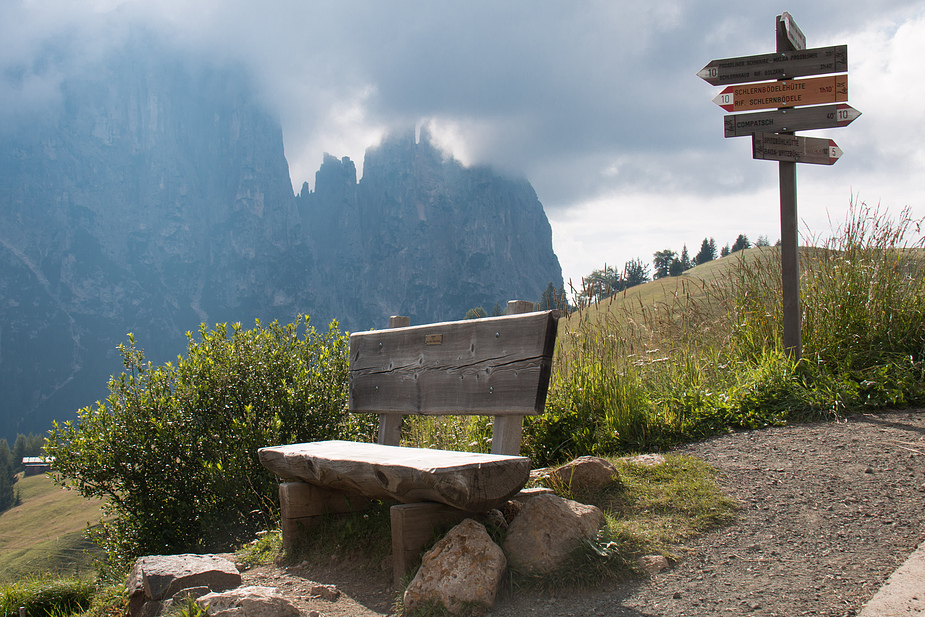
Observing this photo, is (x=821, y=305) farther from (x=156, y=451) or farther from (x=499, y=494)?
(x=156, y=451)

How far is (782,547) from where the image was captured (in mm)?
2240

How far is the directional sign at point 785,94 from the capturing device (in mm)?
4707

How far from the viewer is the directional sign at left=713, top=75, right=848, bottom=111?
4707mm

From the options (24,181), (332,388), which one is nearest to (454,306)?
(24,181)

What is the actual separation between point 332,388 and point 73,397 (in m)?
142

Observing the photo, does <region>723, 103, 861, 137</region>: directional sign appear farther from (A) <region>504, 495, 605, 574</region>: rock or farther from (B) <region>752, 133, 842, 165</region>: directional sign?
(A) <region>504, 495, 605, 574</region>: rock

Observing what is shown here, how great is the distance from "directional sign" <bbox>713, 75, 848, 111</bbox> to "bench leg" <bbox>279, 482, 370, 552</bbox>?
4.40 metres

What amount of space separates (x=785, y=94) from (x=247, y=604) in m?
5.26

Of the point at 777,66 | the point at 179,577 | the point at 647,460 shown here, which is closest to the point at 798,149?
the point at 777,66

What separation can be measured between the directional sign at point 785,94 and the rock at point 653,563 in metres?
4.16

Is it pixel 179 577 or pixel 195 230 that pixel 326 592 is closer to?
pixel 179 577

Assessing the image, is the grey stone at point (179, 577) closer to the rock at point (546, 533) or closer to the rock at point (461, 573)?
the rock at point (461, 573)

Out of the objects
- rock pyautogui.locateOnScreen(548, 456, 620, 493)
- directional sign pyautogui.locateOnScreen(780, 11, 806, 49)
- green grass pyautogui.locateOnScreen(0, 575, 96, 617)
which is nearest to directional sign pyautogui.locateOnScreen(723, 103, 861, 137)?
directional sign pyautogui.locateOnScreen(780, 11, 806, 49)

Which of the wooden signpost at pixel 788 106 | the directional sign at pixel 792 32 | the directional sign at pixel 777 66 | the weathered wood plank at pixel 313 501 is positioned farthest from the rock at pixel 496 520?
the directional sign at pixel 792 32
